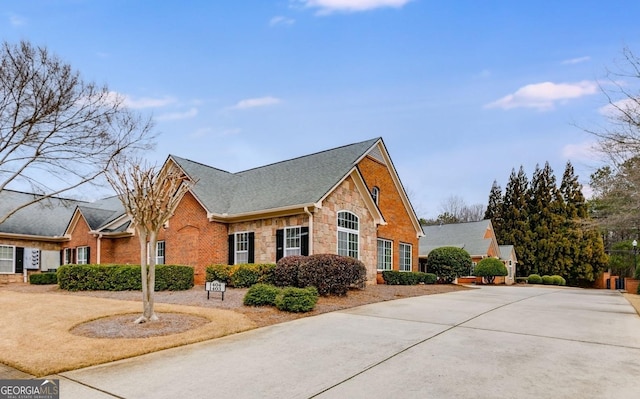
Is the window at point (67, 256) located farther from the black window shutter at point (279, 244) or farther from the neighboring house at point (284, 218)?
the black window shutter at point (279, 244)

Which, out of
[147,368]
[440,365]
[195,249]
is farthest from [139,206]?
[195,249]

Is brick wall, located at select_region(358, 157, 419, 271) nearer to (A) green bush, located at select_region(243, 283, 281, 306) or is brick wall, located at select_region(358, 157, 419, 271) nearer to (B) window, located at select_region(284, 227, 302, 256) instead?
(B) window, located at select_region(284, 227, 302, 256)

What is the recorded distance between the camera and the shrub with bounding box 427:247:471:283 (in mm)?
23938

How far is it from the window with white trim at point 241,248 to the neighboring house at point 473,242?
19.7 meters

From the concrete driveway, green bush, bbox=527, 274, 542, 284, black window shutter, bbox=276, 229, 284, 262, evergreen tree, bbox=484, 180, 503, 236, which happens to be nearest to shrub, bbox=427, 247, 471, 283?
black window shutter, bbox=276, 229, 284, 262

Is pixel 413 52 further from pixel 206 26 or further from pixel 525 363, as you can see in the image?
pixel 525 363

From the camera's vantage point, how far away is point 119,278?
16.4 m

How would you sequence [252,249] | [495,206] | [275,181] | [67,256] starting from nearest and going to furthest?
Answer: [252,249], [275,181], [67,256], [495,206]

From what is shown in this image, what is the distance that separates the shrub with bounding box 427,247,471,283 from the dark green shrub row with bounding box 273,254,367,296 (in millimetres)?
11467

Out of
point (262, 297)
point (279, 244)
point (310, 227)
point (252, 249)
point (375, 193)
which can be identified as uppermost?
point (375, 193)

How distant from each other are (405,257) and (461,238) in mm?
15836

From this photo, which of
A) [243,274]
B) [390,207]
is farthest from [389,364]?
[390,207]

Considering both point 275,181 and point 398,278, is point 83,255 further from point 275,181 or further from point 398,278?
point 398,278

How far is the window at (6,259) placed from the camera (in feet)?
80.0
